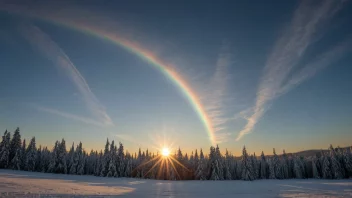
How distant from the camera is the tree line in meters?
81.9

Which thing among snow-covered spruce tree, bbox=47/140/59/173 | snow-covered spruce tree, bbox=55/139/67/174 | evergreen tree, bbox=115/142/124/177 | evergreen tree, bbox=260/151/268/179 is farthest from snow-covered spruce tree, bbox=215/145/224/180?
snow-covered spruce tree, bbox=47/140/59/173

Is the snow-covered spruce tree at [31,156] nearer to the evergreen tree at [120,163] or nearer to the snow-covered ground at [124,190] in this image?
the evergreen tree at [120,163]

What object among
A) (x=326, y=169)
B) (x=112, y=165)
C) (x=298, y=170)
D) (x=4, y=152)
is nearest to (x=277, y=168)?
(x=298, y=170)

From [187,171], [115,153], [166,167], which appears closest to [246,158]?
[187,171]

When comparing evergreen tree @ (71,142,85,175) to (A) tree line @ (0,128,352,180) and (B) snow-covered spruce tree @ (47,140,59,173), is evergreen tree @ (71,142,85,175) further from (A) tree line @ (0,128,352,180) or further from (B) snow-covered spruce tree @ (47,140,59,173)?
(B) snow-covered spruce tree @ (47,140,59,173)

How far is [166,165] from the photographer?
95125 mm

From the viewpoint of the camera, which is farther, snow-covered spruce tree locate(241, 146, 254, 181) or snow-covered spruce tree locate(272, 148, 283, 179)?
snow-covered spruce tree locate(272, 148, 283, 179)

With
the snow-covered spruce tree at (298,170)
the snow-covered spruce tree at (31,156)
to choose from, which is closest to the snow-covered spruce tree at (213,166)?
the snow-covered spruce tree at (298,170)

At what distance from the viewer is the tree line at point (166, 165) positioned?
81938 mm

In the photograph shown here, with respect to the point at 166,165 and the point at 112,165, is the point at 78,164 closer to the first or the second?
the point at 112,165

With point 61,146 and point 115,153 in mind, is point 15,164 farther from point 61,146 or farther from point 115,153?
point 115,153

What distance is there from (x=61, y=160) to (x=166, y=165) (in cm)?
3959

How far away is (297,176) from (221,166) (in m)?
40.0

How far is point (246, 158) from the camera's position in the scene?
285 feet
